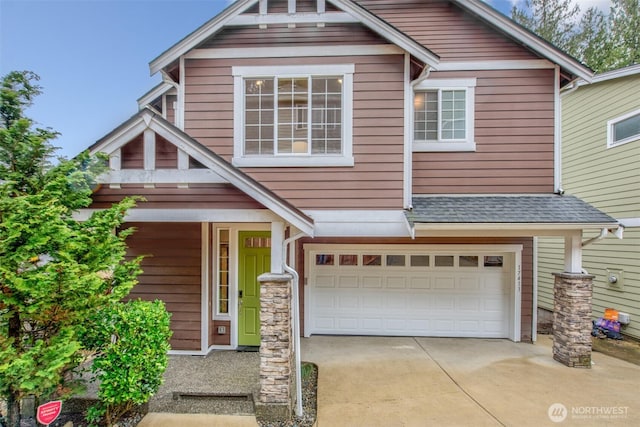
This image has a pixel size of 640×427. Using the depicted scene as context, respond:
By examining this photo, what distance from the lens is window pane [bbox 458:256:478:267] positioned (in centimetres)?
702

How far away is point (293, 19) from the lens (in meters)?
5.62

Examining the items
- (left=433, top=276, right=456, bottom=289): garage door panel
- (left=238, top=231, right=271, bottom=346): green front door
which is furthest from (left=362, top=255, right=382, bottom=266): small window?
(left=238, top=231, right=271, bottom=346): green front door

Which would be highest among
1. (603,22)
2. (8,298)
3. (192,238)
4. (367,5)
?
(603,22)

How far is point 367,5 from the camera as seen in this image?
284 inches

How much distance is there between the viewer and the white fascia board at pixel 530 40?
6121mm

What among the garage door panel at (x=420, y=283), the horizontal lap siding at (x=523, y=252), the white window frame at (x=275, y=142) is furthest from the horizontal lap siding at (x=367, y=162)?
the garage door panel at (x=420, y=283)

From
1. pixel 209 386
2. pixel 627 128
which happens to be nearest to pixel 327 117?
pixel 209 386

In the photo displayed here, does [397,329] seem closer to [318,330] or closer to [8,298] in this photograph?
[318,330]

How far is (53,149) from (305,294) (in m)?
5.08

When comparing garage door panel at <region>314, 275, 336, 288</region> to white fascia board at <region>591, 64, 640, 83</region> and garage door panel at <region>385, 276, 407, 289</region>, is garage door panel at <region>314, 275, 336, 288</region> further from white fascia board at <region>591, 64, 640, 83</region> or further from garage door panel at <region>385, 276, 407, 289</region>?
white fascia board at <region>591, 64, 640, 83</region>

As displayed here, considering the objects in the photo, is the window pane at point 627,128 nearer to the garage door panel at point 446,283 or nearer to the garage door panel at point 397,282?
the garage door panel at point 446,283

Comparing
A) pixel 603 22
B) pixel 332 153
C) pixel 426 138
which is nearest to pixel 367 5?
pixel 426 138

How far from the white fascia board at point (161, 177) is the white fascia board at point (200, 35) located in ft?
8.24

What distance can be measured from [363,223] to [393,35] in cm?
321
